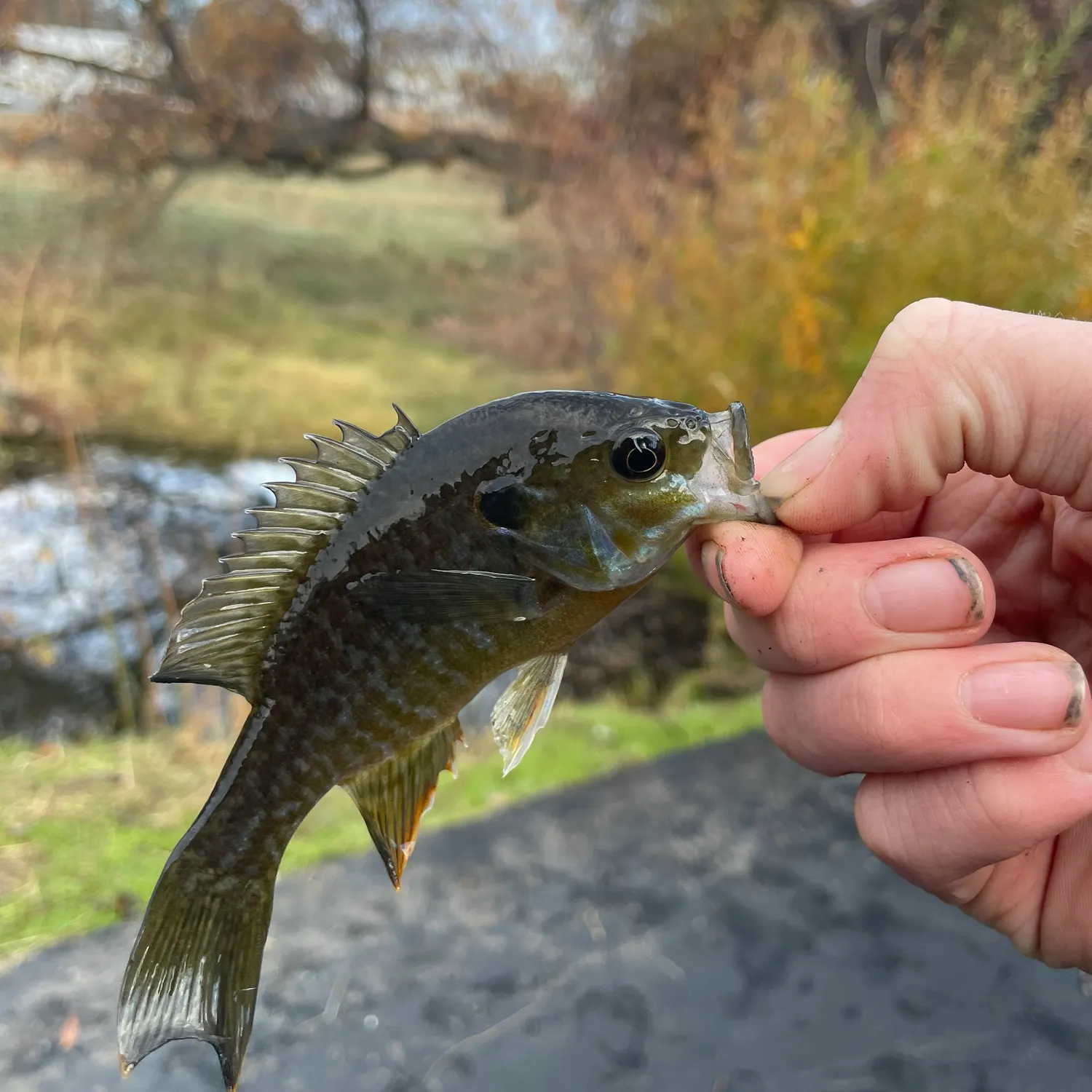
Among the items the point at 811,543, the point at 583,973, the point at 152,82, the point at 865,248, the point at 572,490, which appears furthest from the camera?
the point at 152,82

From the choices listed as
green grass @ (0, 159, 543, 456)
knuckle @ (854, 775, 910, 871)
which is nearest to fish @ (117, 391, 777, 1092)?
knuckle @ (854, 775, 910, 871)

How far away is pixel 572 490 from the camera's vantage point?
1.44 m

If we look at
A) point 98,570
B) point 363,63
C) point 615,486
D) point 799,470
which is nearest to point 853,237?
point 799,470

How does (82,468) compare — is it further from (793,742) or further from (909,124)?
(793,742)

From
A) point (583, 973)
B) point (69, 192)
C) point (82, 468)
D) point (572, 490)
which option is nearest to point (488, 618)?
point (572, 490)

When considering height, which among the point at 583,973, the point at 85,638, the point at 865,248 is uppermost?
the point at 865,248

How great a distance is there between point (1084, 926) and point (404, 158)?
52.1 feet

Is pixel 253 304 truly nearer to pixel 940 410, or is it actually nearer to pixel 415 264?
pixel 415 264

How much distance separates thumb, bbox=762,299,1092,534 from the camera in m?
1.52

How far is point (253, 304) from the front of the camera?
49.2ft

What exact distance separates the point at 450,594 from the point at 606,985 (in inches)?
111

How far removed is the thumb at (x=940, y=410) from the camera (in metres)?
1.52

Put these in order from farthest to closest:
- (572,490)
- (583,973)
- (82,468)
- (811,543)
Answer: (82,468) < (583,973) < (811,543) < (572,490)

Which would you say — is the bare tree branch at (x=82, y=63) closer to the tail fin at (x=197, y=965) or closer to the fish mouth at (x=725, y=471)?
the tail fin at (x=197, y=965)
